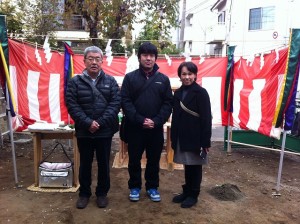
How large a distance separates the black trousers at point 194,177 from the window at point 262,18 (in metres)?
17.1

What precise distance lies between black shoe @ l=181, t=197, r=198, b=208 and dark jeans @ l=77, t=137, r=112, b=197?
3.01 ft

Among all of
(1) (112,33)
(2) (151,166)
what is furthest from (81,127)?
(1) (112,33)

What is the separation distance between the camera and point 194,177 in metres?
3.44

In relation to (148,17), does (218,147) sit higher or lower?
lower

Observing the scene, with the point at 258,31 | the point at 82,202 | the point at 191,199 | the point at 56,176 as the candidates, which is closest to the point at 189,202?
the point at 191,199

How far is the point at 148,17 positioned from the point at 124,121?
319 inches

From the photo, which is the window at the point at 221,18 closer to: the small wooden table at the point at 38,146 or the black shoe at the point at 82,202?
the small wooden table at the point at 38,146

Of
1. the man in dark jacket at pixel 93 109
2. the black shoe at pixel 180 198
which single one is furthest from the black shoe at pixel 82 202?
the black shoe at pixel 180 198

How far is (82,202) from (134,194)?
61 cm

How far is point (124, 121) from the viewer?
11.6 feet

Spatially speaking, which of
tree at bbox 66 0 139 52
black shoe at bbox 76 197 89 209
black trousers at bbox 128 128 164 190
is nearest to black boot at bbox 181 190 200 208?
black trousers at bbox 128 128 164 190

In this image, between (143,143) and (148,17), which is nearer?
(143,143)

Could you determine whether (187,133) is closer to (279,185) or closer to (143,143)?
(143,143)

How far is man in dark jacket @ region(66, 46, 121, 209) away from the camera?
319 cm
